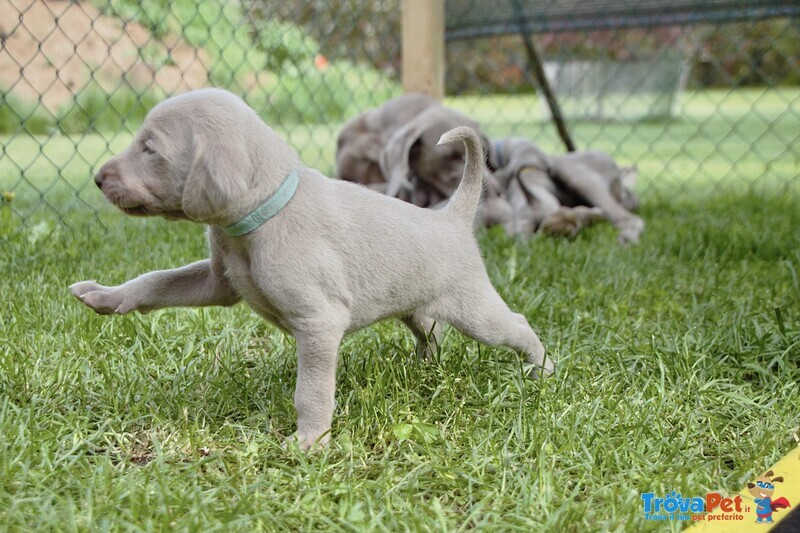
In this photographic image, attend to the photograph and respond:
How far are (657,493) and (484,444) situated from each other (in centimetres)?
49

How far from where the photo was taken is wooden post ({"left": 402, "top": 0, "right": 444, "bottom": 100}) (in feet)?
19.4

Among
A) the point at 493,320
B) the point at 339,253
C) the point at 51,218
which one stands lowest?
the point at 51,218

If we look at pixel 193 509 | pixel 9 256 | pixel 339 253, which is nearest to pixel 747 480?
pixel 339 253

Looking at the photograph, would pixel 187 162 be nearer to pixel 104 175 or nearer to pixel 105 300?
pixel 104 175

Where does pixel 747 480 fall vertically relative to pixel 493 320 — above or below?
below

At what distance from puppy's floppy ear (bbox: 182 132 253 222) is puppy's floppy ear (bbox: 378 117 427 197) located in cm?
309

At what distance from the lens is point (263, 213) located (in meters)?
2.27

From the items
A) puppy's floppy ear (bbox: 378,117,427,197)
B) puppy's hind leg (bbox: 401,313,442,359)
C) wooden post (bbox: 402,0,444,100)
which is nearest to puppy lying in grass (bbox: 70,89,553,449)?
puppy's hind leg (bbox: 401,313,442,359)

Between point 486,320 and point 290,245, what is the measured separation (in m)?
0.73

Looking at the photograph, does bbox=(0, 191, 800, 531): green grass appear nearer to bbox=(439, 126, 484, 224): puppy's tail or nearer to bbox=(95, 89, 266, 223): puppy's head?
bbox=(439, 126, 484, 224): puppy's tail

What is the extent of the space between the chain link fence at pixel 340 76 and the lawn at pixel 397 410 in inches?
68.0

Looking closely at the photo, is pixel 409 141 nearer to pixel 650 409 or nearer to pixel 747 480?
pixel 650 409

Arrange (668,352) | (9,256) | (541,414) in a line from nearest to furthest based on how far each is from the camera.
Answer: (541,414), (668,352), (9,256)

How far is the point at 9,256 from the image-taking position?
383 centimetres
